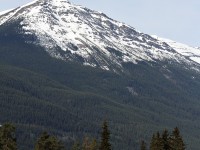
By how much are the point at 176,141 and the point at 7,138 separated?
17.3 meters

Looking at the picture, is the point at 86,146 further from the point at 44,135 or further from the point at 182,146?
the point at 182,146

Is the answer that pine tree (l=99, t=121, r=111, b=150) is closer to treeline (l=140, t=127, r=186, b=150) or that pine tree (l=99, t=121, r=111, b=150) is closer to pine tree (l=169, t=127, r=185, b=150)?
treeline (l=140, t=127, r=186, b=150)

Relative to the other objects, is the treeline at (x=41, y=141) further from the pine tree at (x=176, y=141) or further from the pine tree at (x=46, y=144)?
the pine tree at (x=176, y=141)

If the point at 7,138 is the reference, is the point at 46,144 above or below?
below

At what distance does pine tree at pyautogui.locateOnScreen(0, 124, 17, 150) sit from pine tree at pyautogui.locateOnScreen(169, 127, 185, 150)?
1604 centimetres

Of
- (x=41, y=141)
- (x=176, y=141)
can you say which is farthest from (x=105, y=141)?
(x=41, y=141)

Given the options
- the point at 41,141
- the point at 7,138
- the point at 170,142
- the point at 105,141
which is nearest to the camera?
the point at 105,141

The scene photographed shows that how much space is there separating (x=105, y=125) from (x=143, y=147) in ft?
51.2

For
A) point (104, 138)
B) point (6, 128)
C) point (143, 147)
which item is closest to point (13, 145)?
point (6, 128)

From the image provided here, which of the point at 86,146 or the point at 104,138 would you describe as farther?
the point at 86,146

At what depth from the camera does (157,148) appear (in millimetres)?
64500

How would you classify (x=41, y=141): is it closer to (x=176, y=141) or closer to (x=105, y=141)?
(x=105, y=141)

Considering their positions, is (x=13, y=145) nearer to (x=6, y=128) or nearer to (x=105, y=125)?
(x=6, y=128)

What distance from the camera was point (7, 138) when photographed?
65.2 m
